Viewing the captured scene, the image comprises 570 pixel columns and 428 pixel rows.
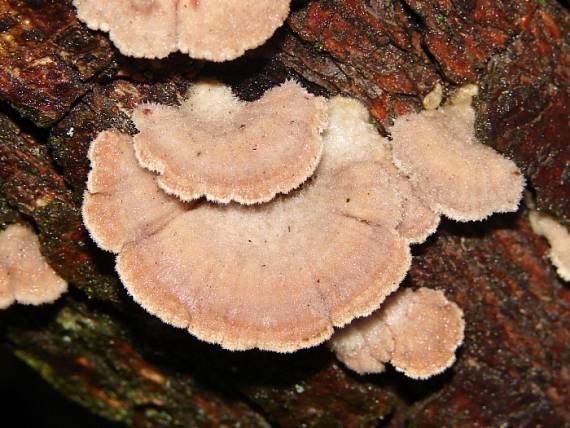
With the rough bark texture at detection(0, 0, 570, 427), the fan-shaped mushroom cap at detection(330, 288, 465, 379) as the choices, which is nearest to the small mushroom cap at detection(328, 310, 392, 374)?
the fan-shaped mushroom cap at detection(330, 288, 465, 379)

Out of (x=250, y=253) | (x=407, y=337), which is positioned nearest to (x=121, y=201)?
(x=250, y=253)

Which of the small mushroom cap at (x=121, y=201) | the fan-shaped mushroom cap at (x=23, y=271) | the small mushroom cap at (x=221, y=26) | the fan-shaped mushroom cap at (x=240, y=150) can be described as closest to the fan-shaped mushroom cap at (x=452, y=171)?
the fan-shaped mushroom cap at (x=240, y=150)

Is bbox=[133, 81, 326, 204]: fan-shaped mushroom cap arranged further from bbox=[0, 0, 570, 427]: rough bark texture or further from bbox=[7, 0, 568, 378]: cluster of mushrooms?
bbox=[0, 0, 570, 427]: rough bark texture

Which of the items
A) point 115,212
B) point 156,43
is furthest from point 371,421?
point 156,43

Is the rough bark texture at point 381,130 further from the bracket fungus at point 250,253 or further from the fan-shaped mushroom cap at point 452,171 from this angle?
the bracket fungus at point 250,253

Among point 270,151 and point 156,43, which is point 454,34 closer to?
point 270,151

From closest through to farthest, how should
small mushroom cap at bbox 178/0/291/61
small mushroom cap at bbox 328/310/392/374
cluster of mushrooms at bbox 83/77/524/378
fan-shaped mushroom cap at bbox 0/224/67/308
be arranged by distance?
small mushroom cap at bbox 178/0/291/61, cluster of mushrooms at bbox 83/77/524/378, small mushroom cap at bbox 328/310/392/374, fan-shaped mushroom cap at bbox 0/224/67/308
